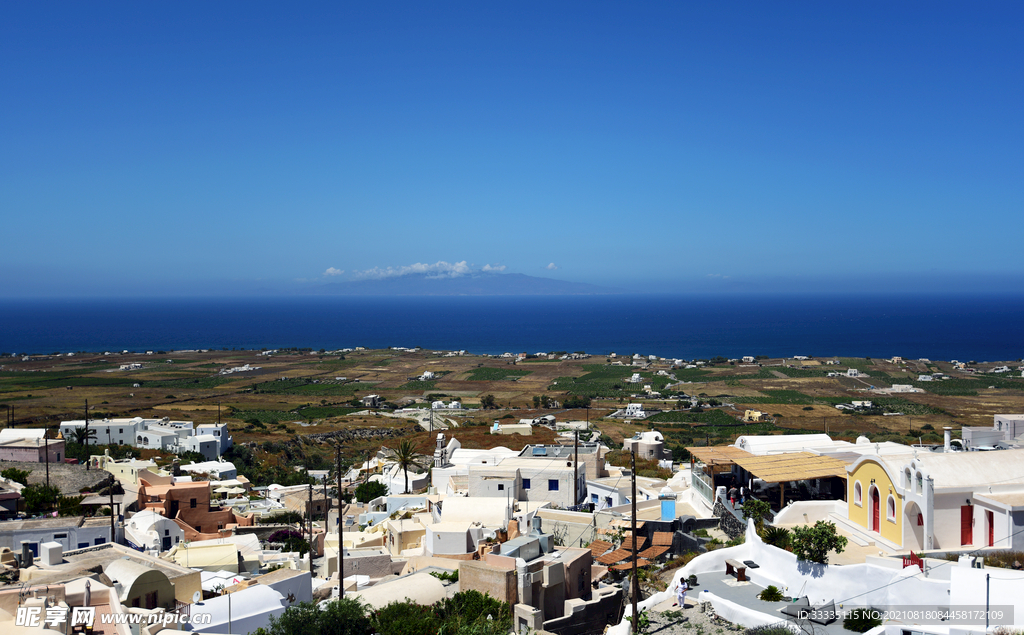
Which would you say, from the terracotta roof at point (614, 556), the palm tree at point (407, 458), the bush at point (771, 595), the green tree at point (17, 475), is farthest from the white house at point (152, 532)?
the bush at point (771, 595)

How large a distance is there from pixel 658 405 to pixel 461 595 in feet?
222

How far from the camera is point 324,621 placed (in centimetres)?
1591

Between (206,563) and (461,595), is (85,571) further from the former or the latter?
(461,595)

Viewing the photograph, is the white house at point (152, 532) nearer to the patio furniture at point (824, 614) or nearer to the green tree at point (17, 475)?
the green tree at point (17, 475)

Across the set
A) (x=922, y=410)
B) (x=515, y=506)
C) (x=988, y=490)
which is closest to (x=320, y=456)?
(x=515, y=506)

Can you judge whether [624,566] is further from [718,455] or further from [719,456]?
[718,455]

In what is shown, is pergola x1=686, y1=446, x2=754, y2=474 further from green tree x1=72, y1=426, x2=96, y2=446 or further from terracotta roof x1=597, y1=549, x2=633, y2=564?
green tree x1=72, y1=426, x2=96, y2=446

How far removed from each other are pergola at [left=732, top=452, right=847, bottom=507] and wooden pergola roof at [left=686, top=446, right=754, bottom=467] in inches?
23.8

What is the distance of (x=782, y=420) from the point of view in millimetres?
69062

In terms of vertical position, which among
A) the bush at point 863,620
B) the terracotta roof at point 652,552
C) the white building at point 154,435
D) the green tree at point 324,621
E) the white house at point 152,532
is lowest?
the white building at point 154,435

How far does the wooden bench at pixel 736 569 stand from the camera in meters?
18.4

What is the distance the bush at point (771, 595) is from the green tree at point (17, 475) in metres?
30.4

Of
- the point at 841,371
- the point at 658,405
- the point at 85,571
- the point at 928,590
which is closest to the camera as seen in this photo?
the point at 928,590

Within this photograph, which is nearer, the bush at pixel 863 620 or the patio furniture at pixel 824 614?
→ the bush at pixel 863 620
